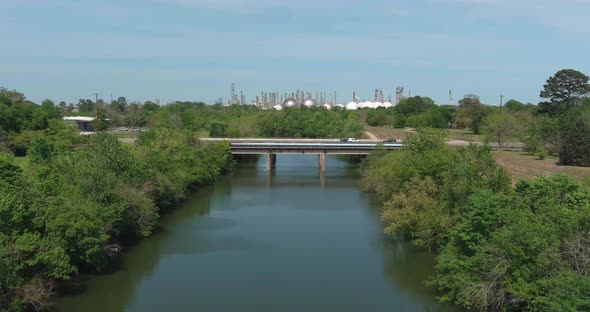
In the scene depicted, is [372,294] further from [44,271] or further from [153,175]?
[153,175]

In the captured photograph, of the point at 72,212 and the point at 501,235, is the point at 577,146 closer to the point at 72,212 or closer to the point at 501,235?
the point at 501,235

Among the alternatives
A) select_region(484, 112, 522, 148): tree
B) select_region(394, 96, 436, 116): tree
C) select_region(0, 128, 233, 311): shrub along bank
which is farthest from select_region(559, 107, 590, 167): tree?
select_region(394, 96, 436, 116): tree

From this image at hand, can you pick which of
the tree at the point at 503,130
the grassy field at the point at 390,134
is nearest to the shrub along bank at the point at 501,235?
the tree at the point at 503,130

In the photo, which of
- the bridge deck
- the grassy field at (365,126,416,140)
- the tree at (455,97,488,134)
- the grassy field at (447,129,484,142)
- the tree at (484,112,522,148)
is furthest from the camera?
the tree at (455,97,488,134)

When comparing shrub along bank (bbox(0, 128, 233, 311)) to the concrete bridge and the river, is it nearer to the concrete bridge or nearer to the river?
the river

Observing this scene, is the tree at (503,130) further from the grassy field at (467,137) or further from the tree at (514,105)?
the tree at (514,105)

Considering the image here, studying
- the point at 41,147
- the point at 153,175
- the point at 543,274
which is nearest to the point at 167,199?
the point at 153,175
